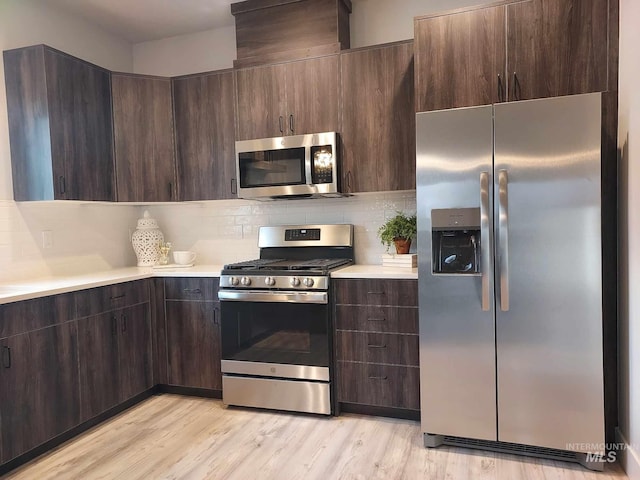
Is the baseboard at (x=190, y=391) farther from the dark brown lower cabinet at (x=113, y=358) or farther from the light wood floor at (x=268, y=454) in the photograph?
the light wood floor at (x=268, y=454)

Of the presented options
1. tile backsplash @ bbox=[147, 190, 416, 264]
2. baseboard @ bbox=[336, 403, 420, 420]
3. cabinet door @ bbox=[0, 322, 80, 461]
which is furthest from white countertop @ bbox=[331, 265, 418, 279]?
cabinet door @ bbox=[0, 322, 80, 461]

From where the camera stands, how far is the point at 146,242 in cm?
351

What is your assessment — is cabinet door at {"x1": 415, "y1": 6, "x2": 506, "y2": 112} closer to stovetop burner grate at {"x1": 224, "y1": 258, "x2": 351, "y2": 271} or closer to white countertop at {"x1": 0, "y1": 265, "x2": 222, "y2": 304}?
stovetop burner grate at {"x1": 224, "y1": 258, "x2": 351, "y2": 271}

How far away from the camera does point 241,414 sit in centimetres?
287

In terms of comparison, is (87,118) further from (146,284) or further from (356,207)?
(356,207)

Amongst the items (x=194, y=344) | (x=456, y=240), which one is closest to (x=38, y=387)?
(x=194, y=344)

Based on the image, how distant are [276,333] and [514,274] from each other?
1.46 meters

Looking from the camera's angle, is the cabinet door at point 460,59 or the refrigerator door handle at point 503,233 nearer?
the refrigerator door handle at point 503,233

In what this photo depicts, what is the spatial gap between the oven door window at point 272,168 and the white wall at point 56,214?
3.99 feet

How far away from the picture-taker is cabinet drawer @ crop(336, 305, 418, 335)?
2602 millimetres

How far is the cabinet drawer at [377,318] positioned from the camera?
8.54 ft

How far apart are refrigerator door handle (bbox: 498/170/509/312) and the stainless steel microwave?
1107mm

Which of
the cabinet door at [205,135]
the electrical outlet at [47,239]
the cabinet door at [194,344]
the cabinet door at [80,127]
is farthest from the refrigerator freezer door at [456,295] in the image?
the electrical outlet at [47,239]

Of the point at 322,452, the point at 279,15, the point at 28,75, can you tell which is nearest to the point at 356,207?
the point at 279,15
